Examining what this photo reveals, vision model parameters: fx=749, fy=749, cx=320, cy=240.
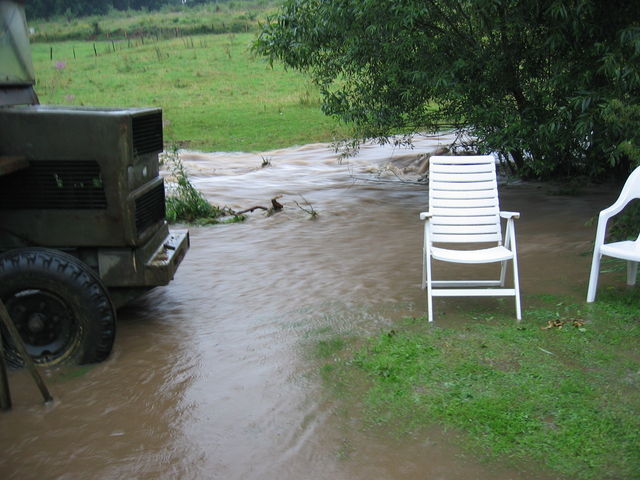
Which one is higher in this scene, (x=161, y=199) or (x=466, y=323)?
(x=161, y=199)

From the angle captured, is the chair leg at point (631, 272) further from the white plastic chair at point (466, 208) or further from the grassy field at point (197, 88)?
the grassy field at point (197, 88)

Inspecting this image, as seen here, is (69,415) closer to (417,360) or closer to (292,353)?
(292,353)

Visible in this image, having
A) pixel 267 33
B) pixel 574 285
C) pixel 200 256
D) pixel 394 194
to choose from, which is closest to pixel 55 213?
pixel 200 256

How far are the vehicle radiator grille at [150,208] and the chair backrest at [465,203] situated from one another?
235 centimetres

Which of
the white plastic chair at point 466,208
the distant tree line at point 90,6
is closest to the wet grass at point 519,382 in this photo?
the white plastic chair at point 466,208

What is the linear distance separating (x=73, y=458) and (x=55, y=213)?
6.46 feet

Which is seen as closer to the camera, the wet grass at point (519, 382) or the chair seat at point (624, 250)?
the wet grass at point (519, 382)

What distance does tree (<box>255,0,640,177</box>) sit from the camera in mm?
8312

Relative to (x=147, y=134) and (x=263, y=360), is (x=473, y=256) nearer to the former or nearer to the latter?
(x=263, y=360)

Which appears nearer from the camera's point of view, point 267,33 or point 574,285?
point 574,285

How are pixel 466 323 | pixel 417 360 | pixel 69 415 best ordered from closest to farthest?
1. pixel 69 415
2. pixel 417 360
3. pixel 466 323

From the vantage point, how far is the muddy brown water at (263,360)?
3982 mm

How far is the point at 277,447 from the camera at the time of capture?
4113 mm

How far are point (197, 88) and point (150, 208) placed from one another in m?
20.2
